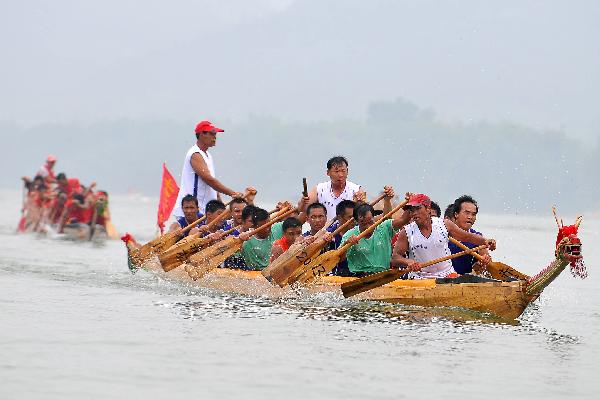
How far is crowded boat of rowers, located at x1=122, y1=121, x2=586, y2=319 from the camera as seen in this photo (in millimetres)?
12539

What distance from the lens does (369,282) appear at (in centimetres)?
1284

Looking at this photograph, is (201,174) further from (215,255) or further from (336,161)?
(336,161)

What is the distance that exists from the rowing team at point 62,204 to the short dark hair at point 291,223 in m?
15.7

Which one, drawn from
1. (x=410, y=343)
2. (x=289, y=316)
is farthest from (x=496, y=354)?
(x=289, y=316)

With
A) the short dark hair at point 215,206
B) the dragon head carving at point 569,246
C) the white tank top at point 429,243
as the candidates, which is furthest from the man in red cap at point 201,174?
the dragon head carving at point 569,246

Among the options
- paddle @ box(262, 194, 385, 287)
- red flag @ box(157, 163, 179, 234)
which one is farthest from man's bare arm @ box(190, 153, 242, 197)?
paddle @ box(262, 194, 385, 287)

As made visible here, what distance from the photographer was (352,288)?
12.9 metres

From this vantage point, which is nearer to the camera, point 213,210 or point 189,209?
point 213,210

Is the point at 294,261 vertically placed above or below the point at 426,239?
below

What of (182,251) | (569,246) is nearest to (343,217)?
(182,251)

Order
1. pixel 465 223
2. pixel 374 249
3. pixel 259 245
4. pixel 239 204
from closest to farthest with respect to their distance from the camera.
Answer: pixel 374 249
pixel 465 223
pixel 259 245
pixel 239 204

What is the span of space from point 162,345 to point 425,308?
3267mm

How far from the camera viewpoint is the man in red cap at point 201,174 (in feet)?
55.7

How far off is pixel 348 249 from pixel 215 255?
7.88 feet
